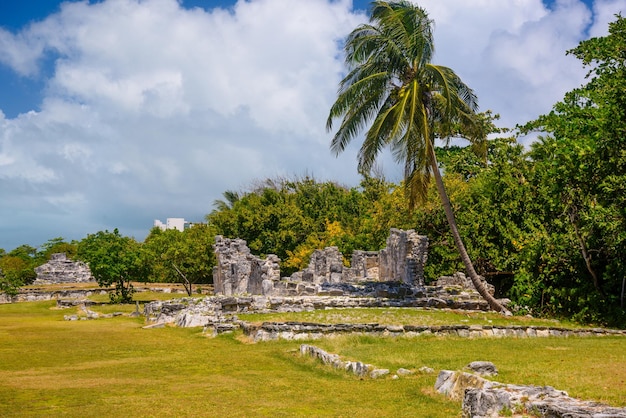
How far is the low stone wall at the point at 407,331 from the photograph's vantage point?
13.9m

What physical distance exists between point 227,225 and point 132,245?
13786 millimetres

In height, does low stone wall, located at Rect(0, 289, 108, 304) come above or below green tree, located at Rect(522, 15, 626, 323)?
below

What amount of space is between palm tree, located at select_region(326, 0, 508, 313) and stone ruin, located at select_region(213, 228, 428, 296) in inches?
248

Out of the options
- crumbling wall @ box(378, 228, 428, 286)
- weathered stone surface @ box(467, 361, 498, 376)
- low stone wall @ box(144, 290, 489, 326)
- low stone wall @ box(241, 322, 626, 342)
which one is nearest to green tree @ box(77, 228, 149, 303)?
low stone wall @ box(144, 290, 489, 326)

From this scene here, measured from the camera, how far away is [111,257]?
33938 millimetres

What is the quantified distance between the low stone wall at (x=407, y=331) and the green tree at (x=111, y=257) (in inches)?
811

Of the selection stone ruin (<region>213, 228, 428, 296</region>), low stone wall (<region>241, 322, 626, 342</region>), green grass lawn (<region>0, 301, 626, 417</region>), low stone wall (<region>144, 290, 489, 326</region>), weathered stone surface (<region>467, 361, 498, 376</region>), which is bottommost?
green grass lawn (<region>0, 301, 626, 417</region>)

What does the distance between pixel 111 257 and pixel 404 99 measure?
845 inches

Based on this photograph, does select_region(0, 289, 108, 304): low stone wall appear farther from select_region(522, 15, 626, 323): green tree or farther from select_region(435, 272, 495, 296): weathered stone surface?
select_region(522, 15, 626, 323): green tree

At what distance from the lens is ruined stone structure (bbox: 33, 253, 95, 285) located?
61531 mm

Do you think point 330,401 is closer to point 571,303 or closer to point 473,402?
point 473,402

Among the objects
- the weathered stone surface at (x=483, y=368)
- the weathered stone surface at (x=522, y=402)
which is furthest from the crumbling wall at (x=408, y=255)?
the weathered stone surface at (x=522, y=402)

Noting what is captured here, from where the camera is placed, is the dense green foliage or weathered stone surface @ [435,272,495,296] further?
weathered stone surface @ [435,272,495,296]

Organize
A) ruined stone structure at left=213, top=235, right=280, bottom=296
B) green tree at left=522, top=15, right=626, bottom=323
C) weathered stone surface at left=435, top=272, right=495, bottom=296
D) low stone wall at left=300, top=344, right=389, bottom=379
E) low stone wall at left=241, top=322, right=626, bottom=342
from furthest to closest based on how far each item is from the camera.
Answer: ruined stone structure at left=213, top=235, right=280, bottom=296 < weathered stone surface at left=435, top=272, right=495, bottom=296 < green tree at left=522, top=15, right=626, bottom=323 < low stone wall at left=241, top=322, right=626, bottom=342 < low stone wall at left=300, top=344, right=389, bottom=379
